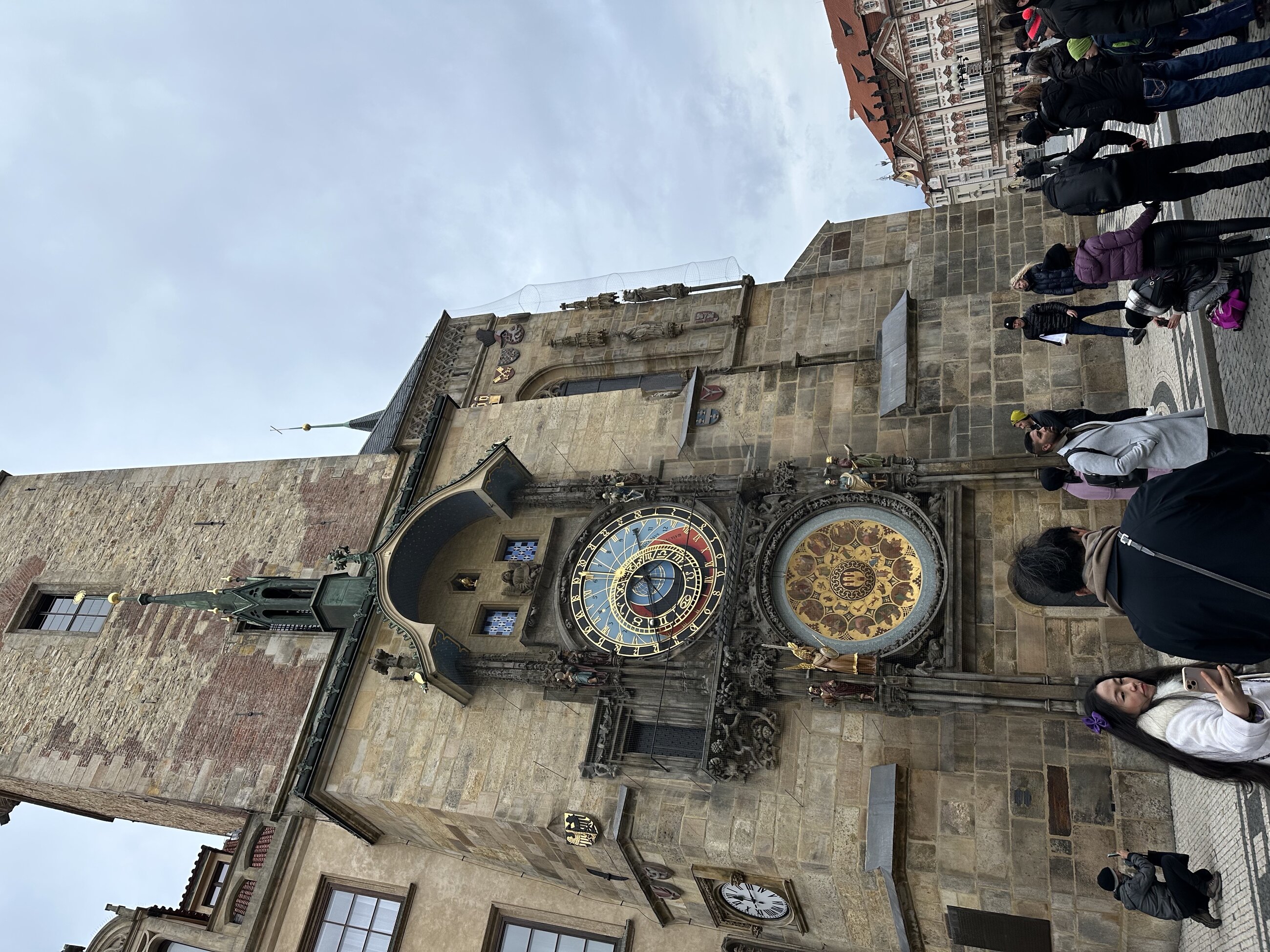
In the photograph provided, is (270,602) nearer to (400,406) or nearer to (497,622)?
(497,622)

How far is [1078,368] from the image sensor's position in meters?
12.3

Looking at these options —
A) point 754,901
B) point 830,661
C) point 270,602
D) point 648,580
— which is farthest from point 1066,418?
point 270,602

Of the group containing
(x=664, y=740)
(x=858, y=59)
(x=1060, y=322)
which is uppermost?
(x=858, y=59)

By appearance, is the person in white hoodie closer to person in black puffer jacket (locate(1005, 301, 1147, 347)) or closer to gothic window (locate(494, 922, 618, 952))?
person in black puffer jacket (locate(1005, 301, 1147, 347))

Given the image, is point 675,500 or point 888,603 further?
point 675,500

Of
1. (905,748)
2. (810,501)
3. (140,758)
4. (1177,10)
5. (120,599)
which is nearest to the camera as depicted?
(1177,10)

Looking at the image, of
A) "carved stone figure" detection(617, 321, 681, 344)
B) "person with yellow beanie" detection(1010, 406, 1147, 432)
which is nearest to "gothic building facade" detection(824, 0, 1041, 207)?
"carved stone figure" detection(617, 321, 681, 344)

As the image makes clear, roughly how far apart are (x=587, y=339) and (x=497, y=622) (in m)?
7.83

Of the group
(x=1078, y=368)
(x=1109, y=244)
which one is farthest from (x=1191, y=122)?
(x=1109, y=244)

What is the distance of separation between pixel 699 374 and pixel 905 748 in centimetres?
728

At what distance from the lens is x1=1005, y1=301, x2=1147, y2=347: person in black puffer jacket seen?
31.0 ft

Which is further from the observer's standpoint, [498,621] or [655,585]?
[498,621]

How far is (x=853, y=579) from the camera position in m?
11.9

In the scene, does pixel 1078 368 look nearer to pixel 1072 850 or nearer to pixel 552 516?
pixel 1072 850
